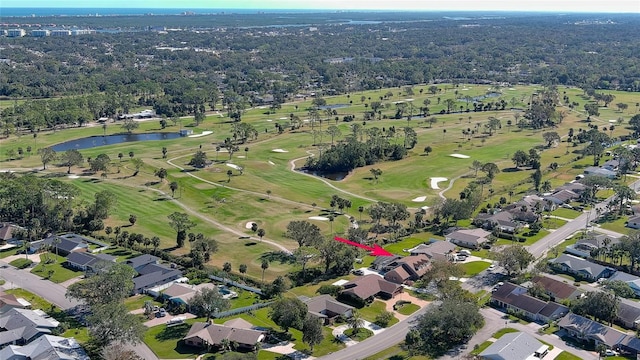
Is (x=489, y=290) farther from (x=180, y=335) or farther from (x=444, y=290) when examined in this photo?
(x=180, y=335)

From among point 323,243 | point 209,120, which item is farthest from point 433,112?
point 323,243

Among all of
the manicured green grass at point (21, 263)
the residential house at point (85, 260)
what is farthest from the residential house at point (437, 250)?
the manicured green grass at point (21, 263)

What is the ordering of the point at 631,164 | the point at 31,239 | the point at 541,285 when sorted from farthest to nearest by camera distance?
the point at 631,164 < the point at 31,239 < the point at 541,285

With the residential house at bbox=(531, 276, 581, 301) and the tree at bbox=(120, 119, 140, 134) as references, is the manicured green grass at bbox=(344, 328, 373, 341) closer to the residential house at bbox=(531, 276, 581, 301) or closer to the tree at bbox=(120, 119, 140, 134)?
the residential house at bbox=(531, 276, 581, 301)

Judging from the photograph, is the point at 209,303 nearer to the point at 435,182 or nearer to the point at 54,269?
the point at 54,269

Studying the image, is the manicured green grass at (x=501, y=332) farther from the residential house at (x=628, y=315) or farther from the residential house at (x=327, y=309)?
the residential house at (x=327, y=309)

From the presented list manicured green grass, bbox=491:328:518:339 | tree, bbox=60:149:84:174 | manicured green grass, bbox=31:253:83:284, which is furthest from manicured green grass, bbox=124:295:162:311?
tree, bbox=60:149:84:174
